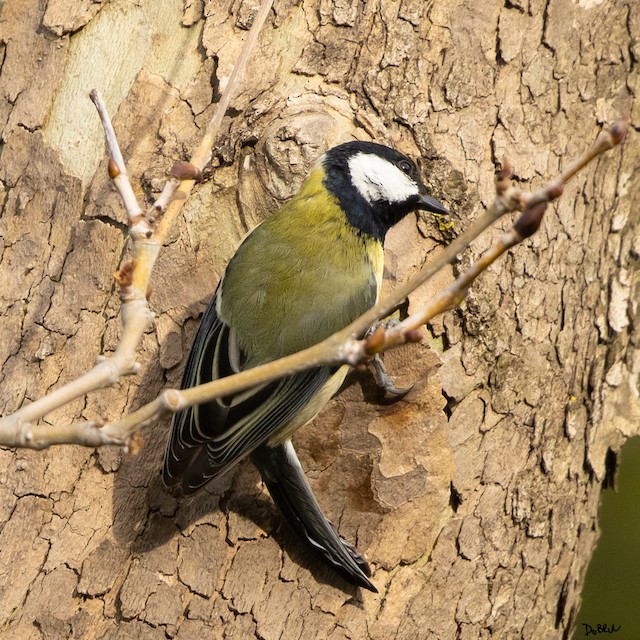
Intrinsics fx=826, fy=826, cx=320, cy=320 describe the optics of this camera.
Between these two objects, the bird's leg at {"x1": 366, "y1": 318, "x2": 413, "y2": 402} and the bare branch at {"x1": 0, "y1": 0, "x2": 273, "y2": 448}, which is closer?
the bare branch at {"x1": 0, "y1": 0, "x2": 273, "y2": 448}

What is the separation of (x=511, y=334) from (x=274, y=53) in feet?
3.53

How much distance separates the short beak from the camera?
235 cm

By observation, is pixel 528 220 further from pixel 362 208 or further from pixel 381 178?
pixel 362 208

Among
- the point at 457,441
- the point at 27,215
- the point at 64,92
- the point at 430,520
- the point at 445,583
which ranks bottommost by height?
→ the point at 445,583

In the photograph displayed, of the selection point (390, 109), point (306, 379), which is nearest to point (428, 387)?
point (306, 379)

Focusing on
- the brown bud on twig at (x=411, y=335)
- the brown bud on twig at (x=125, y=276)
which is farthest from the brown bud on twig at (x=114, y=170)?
the brown bud on twig at (x=411, y=335)

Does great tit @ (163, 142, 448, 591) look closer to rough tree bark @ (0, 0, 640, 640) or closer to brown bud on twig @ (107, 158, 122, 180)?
rough tree bark @ (0, 0, 640, 640)

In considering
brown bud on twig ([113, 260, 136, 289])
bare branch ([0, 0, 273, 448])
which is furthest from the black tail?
brown bud on twig ([113, 260, 136, 289])

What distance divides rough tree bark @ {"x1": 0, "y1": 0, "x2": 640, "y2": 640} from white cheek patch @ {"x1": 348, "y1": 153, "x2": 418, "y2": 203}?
89 mm

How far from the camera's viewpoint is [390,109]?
7.84ft

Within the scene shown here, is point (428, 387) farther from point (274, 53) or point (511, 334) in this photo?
point (274, 53)

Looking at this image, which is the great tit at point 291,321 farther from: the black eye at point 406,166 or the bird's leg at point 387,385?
the bird's leg at point 387,385

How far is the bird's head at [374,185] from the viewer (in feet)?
7.63

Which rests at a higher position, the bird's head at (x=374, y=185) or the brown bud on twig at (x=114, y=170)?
the brown bud on twig at (x=114, y=170)
